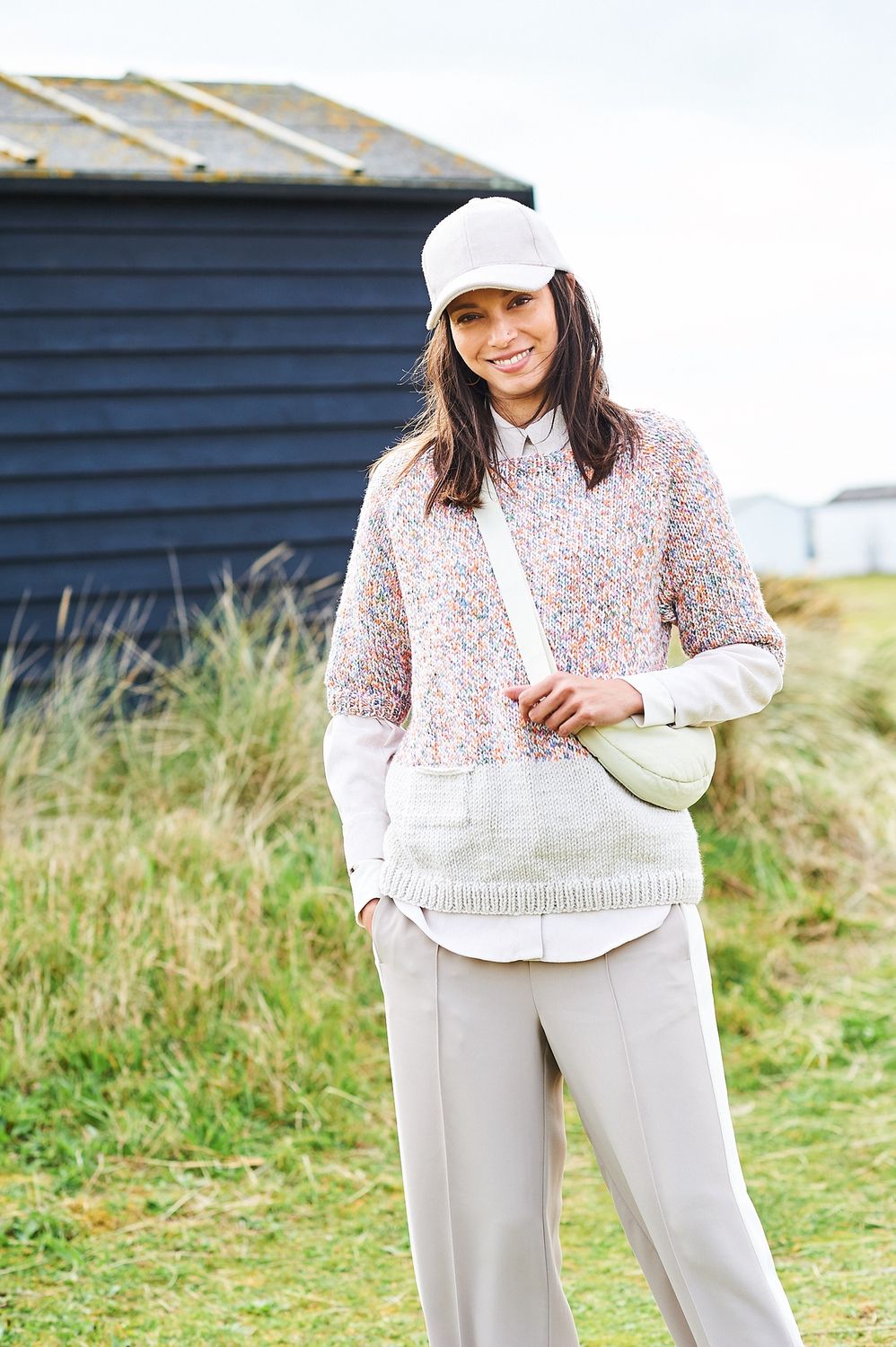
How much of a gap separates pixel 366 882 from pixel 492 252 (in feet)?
2.94

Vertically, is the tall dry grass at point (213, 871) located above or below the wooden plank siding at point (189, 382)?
below

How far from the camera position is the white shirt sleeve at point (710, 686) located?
1905 mm

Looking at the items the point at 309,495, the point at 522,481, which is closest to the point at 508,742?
the point at 522,481

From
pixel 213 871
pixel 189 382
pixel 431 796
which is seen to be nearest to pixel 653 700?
pixel 431 796

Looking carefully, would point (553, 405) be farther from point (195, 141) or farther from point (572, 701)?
point (195, 141)

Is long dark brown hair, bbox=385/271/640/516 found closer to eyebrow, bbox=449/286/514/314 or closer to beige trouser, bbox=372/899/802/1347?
eyebrow, bbox=449/286/514/314

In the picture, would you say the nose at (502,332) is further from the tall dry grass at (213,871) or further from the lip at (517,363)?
the tall dry grass at (213,871)

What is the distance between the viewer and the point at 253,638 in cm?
611

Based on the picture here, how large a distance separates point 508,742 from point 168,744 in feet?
13.1

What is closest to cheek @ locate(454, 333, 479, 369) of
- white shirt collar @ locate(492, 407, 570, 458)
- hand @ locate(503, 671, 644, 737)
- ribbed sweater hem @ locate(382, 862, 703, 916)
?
white shirt collar @ locate(492, 407, 570, 458)

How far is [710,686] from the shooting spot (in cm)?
194

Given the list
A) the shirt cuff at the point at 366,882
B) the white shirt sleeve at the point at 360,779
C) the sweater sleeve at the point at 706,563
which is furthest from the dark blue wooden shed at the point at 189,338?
the sweater sleeve at the point at 706,563

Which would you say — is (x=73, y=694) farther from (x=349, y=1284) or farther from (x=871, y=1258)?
(x=871, y=1258)

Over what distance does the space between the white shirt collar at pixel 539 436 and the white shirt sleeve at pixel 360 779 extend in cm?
47
